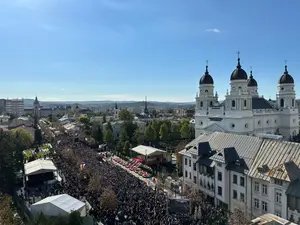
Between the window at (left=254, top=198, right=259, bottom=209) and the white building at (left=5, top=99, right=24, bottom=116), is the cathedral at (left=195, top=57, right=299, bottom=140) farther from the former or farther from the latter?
the white building at (left=5, top=99, right=24, bottom=116)

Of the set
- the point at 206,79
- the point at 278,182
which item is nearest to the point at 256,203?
the point at 278,182

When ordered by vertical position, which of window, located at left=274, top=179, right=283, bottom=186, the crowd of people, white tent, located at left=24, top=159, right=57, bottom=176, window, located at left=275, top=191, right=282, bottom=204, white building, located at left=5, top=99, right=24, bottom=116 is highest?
white building, located at left=5, top=99, right=24, bottom=116

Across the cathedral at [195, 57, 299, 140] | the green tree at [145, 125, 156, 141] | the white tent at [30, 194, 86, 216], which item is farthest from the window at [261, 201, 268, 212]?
the green tree at [145, 125, 156, 141]

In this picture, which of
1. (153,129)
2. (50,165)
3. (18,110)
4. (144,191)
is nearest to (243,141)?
(144,191)

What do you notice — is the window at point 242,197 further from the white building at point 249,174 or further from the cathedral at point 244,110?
the cathedral at point 244,110

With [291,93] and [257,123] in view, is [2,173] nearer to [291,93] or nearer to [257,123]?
[257,123]

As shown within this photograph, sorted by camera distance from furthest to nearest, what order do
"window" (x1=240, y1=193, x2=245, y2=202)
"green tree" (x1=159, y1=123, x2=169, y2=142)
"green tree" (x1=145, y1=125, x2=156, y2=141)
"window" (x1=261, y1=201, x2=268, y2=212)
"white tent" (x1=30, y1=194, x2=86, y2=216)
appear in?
"green tree" (x1=159, y1=123, x2=169, y2=142), "green tree" (x1=145, y1=125, x2=156, y2=141), "window" (x1=240, y1=193, x2=245, y2=202), "window" (x1=261, y1=201, x2=268, y2=212), "white tent" (x1=30, y1=194, x2=86, y2=216)

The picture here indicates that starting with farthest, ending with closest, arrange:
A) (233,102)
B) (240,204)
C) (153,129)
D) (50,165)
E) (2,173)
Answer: (153,129) → (233,102) → (50,165) → (2,173) → (240,204)
